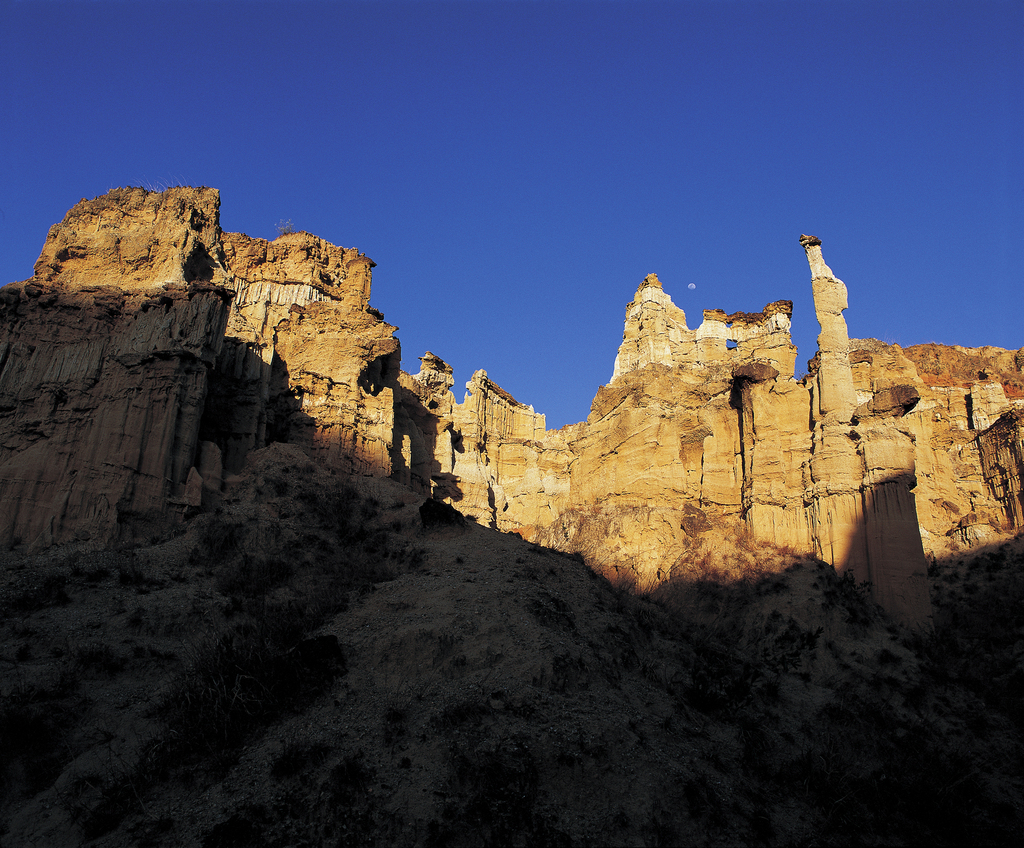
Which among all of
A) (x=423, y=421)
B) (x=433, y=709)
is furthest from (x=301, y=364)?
(x=433, y=709)

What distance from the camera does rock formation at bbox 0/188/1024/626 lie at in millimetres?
22969

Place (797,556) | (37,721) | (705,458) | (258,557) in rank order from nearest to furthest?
(37,721), (258,557), (797,556), (705,458)

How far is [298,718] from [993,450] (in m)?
44.0

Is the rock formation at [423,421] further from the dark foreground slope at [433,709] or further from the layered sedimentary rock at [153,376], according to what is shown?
the dark foreground slope at [433,709]

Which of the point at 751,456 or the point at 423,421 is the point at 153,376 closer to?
the point at 423,421

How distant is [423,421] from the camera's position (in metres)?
46.5

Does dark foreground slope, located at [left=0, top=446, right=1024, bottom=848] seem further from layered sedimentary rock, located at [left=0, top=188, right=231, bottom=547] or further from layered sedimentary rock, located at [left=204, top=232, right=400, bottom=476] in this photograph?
layered sedimentary rock, located at [left=204, top=232, right=400, bottom=476]

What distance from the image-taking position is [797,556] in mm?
28875

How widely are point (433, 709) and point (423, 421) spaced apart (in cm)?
3416

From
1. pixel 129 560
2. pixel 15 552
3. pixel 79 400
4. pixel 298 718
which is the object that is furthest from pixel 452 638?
pixel 79 400

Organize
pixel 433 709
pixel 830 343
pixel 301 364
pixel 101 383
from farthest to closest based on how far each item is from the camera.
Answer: pixel 301 364
pixel 830 343
pixel 101 383
pixel 433 709

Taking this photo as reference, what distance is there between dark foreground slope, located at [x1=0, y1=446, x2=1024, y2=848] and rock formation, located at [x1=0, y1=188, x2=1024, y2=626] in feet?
12.6

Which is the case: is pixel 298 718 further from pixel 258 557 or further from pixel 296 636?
pixel 258 557

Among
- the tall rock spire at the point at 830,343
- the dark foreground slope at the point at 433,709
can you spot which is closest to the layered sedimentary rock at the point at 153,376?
the dark foreground slope at the point at 433,709
